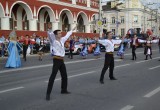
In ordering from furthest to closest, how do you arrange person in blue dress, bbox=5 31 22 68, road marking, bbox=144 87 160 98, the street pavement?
person in blue dress, bbox=5 31 22 68
road marking, bbox=144 87 160 98
the street pavement

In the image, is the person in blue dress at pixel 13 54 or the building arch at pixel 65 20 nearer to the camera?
the person in blue dress at pixel 13 54

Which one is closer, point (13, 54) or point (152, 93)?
point (152, 93)

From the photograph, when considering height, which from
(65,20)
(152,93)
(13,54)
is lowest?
(152,93)

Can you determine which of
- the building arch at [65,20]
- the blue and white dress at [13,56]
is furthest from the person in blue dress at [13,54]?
the building arch at [65,20]

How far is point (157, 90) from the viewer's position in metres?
10.1

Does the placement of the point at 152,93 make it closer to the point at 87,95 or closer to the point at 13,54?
the point at 87,95

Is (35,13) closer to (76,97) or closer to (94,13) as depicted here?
(94,13)

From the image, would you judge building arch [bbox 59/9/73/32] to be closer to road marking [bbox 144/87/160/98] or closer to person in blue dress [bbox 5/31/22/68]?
person in blue dress [bbox 5/31/22/68]

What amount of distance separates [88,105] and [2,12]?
27628 mm

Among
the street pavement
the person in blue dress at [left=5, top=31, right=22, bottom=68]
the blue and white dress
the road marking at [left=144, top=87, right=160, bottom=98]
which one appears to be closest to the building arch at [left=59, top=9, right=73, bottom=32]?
the person in blue dress at [left=5, top=31, right=22, bottom=68]

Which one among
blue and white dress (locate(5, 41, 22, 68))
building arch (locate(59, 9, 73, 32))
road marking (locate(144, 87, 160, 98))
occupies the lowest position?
road marking (locate(144, 87, 160, 98))

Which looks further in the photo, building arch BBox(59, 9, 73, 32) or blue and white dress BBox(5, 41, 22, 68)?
building arch BBox(59, 9, 73, 32)

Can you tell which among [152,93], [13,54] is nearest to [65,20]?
[13,54]

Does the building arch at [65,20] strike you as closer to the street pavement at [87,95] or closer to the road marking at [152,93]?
the street pavement at [87,95]
